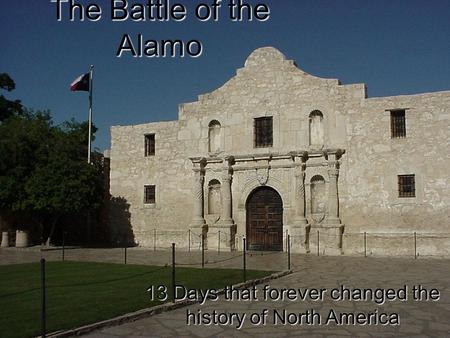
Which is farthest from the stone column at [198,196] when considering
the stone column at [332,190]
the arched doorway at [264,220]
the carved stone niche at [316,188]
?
the stone column at [332,190]

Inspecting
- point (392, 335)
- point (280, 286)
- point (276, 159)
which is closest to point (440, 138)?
point (276, 159)

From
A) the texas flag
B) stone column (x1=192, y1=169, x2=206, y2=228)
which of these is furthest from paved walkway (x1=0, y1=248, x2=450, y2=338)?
the texas flag

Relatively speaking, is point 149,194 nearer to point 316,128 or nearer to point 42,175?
point 42,175

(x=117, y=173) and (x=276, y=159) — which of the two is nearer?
(x=276, y=159)

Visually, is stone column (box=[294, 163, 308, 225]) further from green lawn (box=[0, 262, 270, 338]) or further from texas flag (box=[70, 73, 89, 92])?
texas flag (box=[70, 73, 89, 92])

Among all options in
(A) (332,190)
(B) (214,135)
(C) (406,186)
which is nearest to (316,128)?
(A) (332,190)

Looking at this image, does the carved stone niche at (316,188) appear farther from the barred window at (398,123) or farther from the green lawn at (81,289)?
the green lawn at (81,289)

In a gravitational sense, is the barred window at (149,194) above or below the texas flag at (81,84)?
below

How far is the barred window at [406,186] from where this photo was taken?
18.9 m

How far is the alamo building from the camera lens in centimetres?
1877

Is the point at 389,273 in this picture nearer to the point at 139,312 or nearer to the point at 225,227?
the point at 139,312

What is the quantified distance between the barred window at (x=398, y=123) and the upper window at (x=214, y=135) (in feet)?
25.0

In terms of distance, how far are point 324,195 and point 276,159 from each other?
2509 mm

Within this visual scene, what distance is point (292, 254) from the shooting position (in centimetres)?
1931
